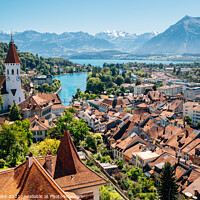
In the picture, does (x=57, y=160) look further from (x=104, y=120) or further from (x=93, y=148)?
(x=104, y=120)

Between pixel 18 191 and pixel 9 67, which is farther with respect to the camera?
pixel 9 67

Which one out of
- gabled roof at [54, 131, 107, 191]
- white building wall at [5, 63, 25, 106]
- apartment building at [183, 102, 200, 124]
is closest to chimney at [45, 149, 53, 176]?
gabled roof at [54, 131, 107, 191]

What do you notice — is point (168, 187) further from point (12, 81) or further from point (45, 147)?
point (12, 81)

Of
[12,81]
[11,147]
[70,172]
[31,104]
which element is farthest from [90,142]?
[70,172]

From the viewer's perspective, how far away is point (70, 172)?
1227cm

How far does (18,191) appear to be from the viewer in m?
8.56

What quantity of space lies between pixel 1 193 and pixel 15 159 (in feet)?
38.1

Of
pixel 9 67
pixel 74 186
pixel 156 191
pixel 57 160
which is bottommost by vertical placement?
pixel 156 191

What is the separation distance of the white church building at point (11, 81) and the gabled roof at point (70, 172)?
1003 inches

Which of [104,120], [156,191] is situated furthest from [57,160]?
[104,120]

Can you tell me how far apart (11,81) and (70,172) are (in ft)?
87.7

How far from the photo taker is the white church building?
117 feet

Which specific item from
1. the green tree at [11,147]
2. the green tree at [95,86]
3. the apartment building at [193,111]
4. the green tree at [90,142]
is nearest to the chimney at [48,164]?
the green tree at [11,147]

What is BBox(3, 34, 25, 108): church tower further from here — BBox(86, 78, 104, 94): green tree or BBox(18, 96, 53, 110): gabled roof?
BBox(86, 78, 104, 94): green tree
